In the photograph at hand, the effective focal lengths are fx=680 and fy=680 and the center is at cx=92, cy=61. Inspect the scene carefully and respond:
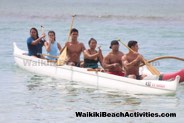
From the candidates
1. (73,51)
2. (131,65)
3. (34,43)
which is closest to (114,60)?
(131,65)

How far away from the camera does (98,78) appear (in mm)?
18656

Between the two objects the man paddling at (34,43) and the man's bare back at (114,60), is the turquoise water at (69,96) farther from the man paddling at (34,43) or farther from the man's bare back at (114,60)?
the man paddling at (34,43)

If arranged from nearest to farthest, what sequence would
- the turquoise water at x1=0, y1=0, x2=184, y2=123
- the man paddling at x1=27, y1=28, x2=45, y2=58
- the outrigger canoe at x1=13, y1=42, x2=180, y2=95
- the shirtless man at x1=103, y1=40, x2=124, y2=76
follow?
the turquoise water at x1=0, y1=0, x2=184, y2=123 < the outrigger canoe at x1=13, y1=42, x2=180, y2=95 < the shirtless man at x1=103, y1=40, x2=124, y2=76 < the man paddling at x1=27, y1=28, x2=45, y2=58

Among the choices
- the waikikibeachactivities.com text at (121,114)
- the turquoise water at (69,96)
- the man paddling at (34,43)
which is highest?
the man paddling at (34,43)

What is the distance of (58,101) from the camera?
17172 mm

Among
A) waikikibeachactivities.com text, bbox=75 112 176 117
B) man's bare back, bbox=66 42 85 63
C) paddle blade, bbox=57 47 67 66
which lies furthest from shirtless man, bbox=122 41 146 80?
paddle blade, bbox=57 47 67 66

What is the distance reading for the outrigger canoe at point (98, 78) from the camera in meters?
17.2

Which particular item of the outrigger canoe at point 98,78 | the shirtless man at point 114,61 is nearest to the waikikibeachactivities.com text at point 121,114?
the outrigger canoe at point 98,78

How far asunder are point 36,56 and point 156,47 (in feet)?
30.8

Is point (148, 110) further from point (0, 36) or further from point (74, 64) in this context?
point (0, 36)

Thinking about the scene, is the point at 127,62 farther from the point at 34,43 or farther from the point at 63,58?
the point at 34,43

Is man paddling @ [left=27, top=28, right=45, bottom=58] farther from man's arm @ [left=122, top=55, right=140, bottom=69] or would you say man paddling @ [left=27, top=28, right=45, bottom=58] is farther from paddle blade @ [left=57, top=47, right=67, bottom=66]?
man's arm @ [left=122, top=55, right=140, bottom=69]

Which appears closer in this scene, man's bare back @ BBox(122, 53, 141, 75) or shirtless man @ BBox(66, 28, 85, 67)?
man's bare back @ BBox(122, 53, 141, 75)

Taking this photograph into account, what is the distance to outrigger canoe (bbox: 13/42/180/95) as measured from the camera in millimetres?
17188
